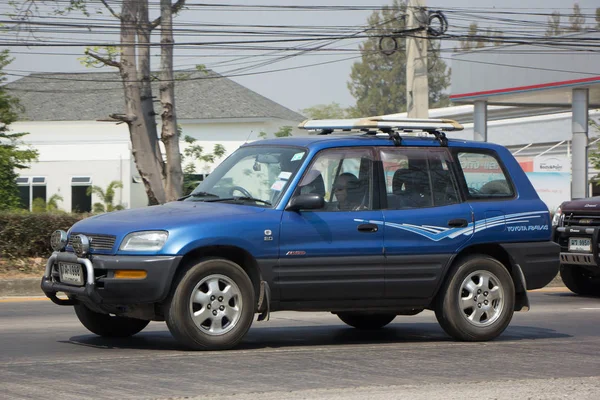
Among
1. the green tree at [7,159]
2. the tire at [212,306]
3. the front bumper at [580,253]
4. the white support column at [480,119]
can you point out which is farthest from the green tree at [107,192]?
the tire at [212,306]

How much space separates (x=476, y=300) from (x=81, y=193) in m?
38.5

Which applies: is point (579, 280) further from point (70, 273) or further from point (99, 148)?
point (99, 148)

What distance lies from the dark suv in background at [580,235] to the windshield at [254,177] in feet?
20.0

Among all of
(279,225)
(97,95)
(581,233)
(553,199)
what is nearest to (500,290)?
(279,225)

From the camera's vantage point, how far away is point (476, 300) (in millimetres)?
8898

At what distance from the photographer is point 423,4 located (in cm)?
2317

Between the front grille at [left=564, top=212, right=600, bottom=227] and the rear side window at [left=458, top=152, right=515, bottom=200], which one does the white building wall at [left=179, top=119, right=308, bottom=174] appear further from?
the rear side window at [left=458, top=152, right=515, bottom=200]

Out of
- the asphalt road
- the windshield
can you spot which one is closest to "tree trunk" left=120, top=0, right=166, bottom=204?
the asphalt road

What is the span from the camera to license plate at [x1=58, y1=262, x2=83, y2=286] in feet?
25.5

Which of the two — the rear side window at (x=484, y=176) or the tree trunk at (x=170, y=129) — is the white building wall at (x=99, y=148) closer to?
the tree trunk at (x=170, y=129)

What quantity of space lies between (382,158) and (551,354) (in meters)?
2.21

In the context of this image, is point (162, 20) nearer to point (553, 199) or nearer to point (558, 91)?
point (558, 91)

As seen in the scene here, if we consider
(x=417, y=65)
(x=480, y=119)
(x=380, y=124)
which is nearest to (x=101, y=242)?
(x=380, y=124)

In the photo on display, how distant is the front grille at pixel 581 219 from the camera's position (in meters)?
13.4
